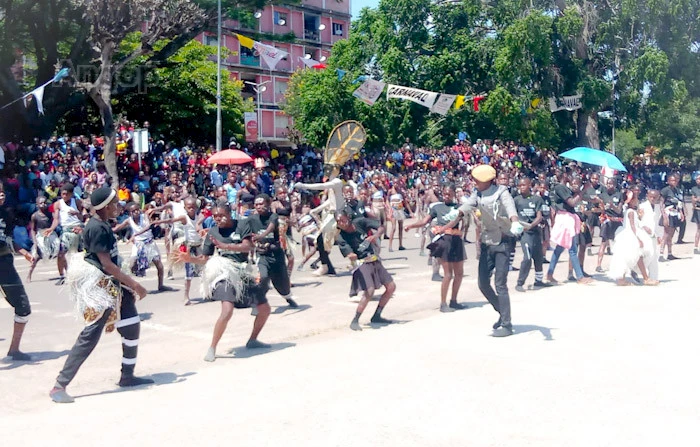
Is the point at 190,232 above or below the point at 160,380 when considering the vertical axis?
above

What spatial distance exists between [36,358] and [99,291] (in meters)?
2.04

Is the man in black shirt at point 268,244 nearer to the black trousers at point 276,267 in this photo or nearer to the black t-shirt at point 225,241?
the black trousers at point 276,267

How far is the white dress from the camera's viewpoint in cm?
1183

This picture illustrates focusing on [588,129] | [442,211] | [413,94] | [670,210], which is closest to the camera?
[442,211]

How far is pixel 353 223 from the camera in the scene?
9.09 metres

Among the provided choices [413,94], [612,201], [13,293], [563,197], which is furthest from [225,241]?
[413,94]

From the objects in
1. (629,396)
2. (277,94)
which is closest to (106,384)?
(629,396)

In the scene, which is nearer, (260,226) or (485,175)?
(485,175)

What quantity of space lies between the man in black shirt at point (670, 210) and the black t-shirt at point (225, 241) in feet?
33.4

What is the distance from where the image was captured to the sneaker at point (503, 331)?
8.13m

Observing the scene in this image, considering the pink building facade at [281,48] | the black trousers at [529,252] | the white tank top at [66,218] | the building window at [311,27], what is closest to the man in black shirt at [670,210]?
the black trousers at [529,252]

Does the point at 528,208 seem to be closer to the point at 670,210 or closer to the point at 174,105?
the point at 670,210

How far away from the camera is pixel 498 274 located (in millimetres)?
8203

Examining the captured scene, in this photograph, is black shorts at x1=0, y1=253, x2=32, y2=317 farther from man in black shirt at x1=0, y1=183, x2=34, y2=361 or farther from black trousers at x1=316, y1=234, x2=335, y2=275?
black trousers at x1=316, y1=234, x2=335, y2=275
